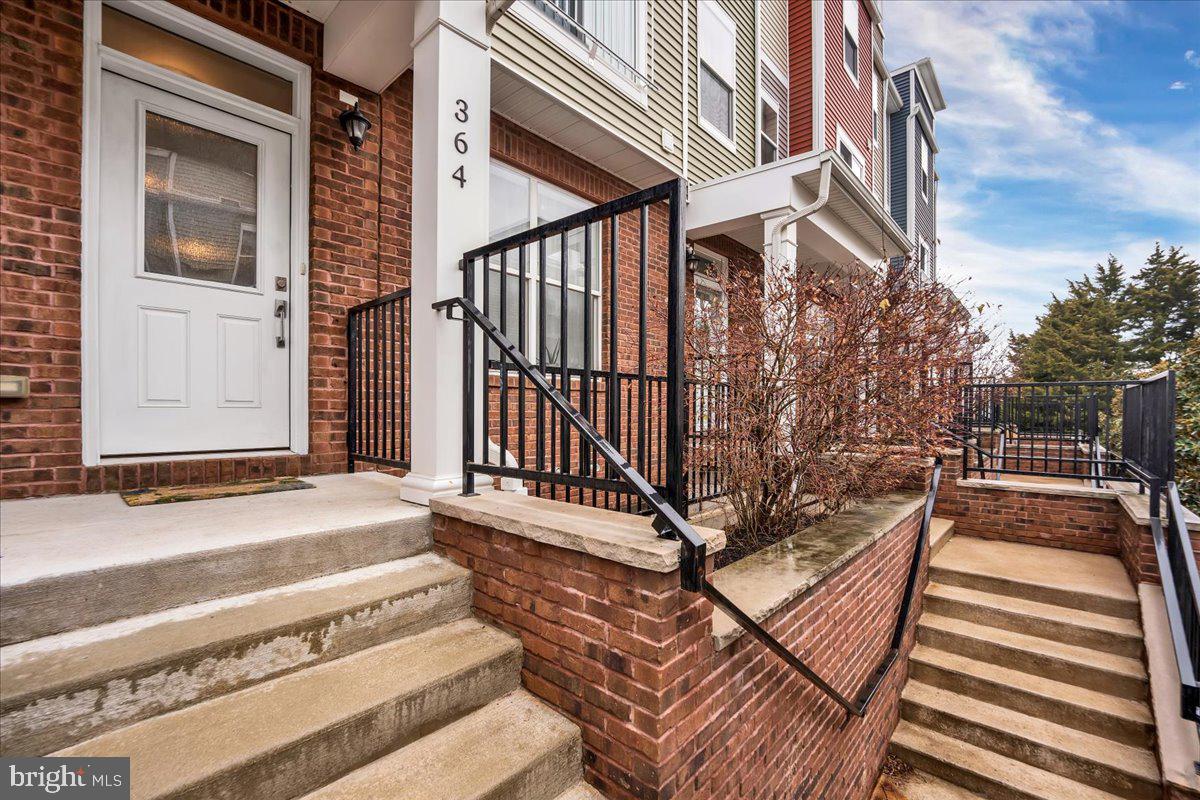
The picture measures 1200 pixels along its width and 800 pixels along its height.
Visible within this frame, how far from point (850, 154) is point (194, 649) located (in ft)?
39.4

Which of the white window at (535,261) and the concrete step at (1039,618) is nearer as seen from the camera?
the concrete step at (1039,618)

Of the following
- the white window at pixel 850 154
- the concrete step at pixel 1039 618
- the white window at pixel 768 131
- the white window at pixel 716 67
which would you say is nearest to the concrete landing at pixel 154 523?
the concrete step at pixel 1039 618

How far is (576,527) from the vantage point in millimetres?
1667

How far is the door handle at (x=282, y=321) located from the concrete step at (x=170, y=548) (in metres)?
1.21

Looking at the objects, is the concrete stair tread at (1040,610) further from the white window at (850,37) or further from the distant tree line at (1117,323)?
the distant tree line at (1117,323)

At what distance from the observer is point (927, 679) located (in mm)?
3695

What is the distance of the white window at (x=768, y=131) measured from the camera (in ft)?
25.9

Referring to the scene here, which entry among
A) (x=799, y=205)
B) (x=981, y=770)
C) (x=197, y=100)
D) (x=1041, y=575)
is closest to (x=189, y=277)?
(x=197, y=100)

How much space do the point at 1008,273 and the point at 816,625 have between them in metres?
26.7

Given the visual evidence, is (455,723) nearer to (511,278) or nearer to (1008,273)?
(511,278)

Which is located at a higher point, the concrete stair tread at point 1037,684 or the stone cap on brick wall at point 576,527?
the stone cap on brick wall at point 576,527

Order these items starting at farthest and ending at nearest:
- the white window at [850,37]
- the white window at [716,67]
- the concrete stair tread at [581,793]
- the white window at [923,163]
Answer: the white window at [923,163] < the white window at [850,37] < the white window at [716,67] < the concrete stair tread at [581,793]

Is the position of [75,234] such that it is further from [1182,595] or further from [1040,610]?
[1040,610]

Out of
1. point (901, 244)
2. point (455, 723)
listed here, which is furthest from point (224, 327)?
point (901, 244)
